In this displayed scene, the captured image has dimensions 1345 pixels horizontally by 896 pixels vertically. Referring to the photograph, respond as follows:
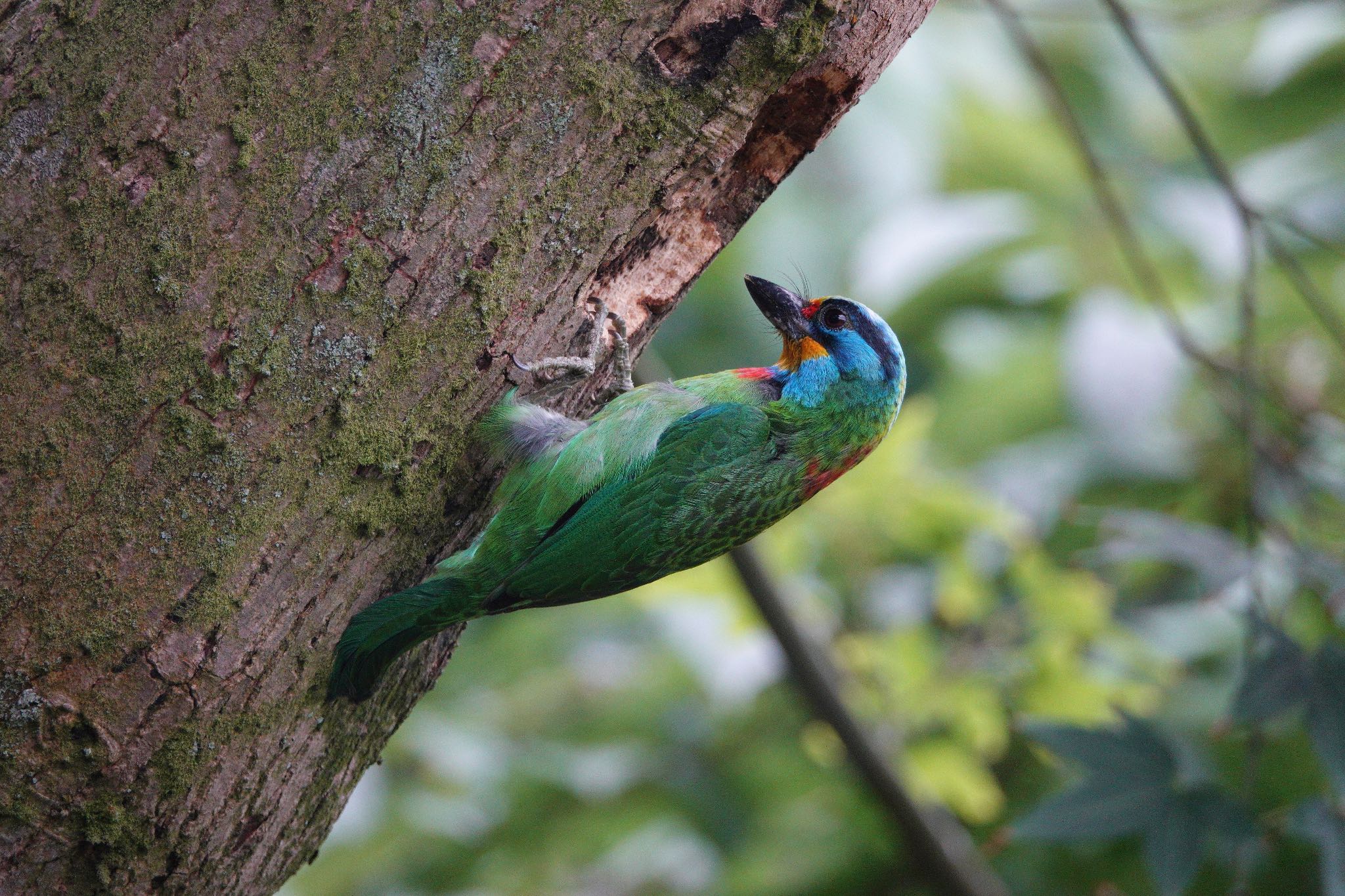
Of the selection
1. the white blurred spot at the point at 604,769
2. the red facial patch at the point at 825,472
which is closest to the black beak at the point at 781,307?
the red facial patch at the point at 825,472

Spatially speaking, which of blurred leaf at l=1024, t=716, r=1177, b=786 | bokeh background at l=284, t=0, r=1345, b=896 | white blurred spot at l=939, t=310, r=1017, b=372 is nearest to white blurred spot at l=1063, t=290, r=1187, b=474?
bokeh background at l=284, t=0, r=1345, b=896

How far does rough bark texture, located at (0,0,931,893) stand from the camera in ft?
5.56

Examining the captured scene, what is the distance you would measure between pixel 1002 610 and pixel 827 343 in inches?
62.9

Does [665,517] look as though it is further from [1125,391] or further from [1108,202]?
[1125,391]

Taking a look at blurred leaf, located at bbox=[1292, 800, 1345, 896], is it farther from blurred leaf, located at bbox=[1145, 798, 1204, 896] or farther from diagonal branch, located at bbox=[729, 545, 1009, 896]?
diagonal branch, located at bbox=[729, 545, 1009, 896]

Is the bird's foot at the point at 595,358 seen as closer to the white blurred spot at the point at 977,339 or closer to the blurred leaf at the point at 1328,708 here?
the blurred leaf at the point at 1328,708

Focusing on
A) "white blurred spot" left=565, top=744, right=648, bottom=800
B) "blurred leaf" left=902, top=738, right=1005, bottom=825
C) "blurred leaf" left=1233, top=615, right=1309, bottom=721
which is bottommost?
"blurred leaf" left=902, top=738, right=1005, bottom=825

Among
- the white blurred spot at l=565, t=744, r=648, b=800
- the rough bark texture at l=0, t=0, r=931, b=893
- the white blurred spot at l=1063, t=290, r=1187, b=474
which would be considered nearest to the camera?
the rough bark texture at l=0, t=0, r=931, b=893

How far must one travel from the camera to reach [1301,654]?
275cm

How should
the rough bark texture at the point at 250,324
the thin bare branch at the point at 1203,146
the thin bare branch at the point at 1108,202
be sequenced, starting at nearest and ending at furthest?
the rough bark texture at the point at 250,324, the thin bare branch at the point at 1203,146, the thin bare branch at the point at 1108,202

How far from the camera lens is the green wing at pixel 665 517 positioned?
2330 millimetres

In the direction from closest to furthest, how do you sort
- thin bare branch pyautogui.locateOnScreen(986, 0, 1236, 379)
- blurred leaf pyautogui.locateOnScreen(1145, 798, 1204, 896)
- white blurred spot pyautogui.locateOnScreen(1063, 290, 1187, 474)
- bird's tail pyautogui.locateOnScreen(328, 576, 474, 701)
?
1. bird's tail pyautogui.locateOnScreen(328, 576, 474, 701)
2. blurred leaf pyautogui.locateOnScreen(1145, 798, 1204, 896)
3. thin bare branch pyautogui.locateOnScreen(986, 0, 1236, 379)
4. white blurred spot pyautogui.locateOnScreen(1063, 290, 1187, 474)

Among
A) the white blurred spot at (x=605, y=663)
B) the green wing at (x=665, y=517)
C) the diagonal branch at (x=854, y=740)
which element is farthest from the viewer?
the white blurred spot at (x=605, y=663)

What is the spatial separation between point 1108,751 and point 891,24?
1.95 meters
